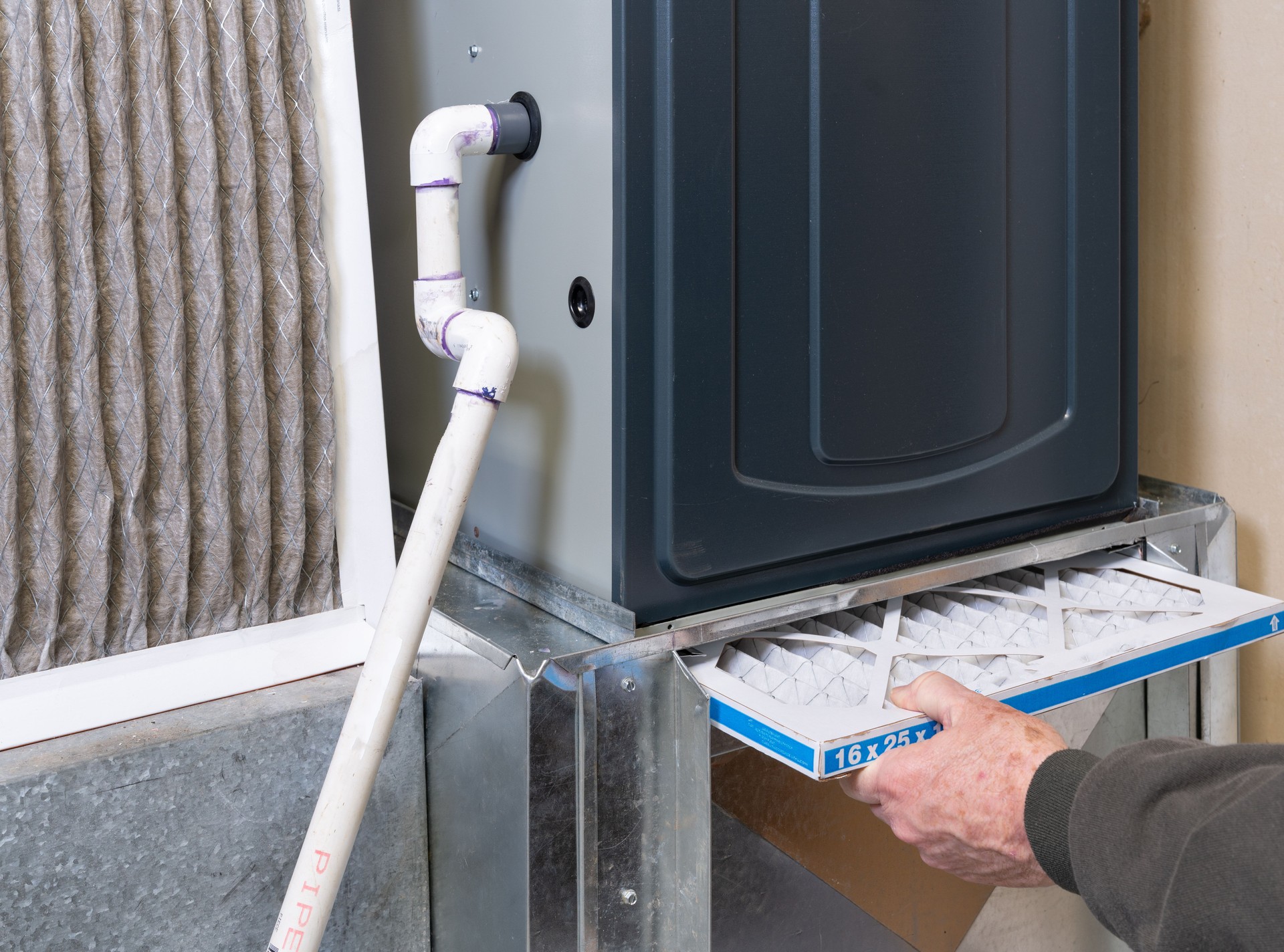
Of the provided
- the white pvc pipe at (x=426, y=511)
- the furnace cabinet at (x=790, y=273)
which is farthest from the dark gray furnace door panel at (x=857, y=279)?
the white pvc pipe at (x=426, y=511)

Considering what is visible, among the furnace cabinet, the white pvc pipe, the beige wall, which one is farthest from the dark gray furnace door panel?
the beige wall

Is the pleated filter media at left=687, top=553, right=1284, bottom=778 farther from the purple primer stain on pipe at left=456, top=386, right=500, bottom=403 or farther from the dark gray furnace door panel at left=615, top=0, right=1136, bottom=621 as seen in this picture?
the purple primer stain on pipe at left=456, top=386, right=500, bottom=403

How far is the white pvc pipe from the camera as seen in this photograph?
2.77ft

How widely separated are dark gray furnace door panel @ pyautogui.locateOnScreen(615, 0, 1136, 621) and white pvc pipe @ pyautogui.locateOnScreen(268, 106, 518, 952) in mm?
121

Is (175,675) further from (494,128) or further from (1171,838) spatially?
(1171,838)

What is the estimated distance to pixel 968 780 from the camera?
83cm

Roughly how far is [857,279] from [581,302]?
249 mm

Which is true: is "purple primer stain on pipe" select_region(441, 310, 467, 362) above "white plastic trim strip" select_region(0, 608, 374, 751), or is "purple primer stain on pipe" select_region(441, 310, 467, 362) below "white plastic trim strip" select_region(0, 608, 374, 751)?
above

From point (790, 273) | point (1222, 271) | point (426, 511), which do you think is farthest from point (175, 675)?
point (1222, 271)

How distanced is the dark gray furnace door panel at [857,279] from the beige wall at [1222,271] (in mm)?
267

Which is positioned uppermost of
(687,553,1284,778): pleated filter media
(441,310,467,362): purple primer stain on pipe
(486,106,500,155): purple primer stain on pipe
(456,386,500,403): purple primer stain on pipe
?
(486,106,500,155): purple primer stain on pipe

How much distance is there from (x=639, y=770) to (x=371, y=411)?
0.41 meters

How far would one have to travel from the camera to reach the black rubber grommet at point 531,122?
99 centimetres

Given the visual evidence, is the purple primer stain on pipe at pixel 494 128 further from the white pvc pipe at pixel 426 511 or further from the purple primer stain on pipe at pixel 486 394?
the purple primer stain on pipe at pixel 486 394
